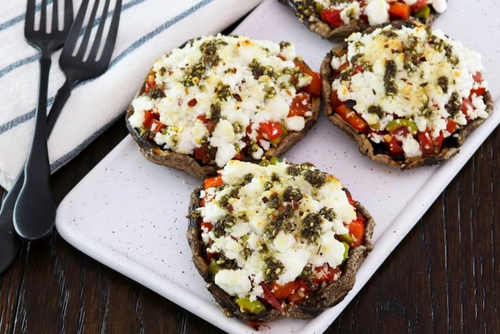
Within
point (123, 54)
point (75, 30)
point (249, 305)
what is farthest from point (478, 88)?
point (75, 30)

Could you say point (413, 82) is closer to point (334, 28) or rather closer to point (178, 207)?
point (334, 28)

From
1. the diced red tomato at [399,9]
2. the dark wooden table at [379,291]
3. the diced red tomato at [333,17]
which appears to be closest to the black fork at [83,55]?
the dark wooden table at [379,291]

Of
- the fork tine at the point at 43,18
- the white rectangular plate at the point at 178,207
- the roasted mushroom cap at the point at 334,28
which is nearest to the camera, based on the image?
the white rectangular plate at the point at 178,207

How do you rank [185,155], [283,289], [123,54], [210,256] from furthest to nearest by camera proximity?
[123,54] < [185,155] < [210,256] < [283,289]

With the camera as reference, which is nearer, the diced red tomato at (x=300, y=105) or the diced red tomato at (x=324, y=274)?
the diced red tomato at (x=324, y=274)

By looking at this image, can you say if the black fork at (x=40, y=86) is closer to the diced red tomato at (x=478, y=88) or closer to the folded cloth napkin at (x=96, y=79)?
the folded cloth napkin at (x=96, y=79)

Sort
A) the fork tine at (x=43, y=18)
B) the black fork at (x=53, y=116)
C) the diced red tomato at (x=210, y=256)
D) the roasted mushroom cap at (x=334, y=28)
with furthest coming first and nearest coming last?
the fork tine at (x=43, y=18) < the roasted mushroom cap at (x=334, y=28) < the black fork at (x=53, y=116) < the diced red tomato at (x=210, y=256)
